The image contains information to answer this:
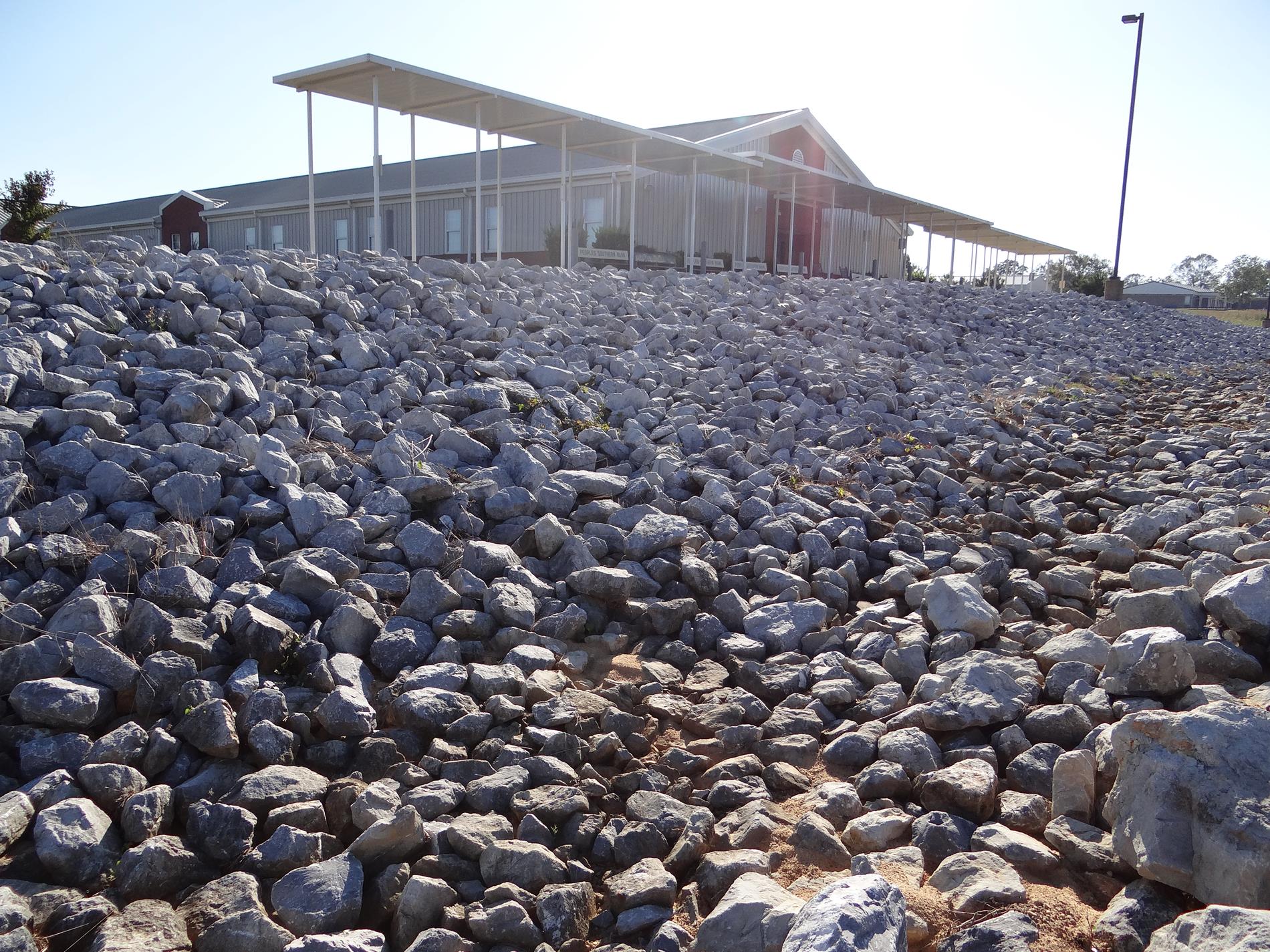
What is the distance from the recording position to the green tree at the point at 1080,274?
30766 millimetres

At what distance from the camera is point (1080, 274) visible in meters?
44.8

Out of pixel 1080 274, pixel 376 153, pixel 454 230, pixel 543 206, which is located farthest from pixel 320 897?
pixel 1080 274

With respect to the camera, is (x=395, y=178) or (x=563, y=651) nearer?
(x=563, y=651)

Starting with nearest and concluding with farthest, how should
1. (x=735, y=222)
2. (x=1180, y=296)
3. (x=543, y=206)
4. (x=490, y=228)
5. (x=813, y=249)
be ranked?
(x=543, y=206) → (x=490, y=228) → (x=735, y=222) → (x=813, y=249) → (x=1180, y=296)

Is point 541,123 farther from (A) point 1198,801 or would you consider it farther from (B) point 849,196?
(A) point 1198,801

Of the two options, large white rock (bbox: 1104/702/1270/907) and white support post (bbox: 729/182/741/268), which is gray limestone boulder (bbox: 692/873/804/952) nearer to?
large white rock (bbox: 1104/702/1270/907)

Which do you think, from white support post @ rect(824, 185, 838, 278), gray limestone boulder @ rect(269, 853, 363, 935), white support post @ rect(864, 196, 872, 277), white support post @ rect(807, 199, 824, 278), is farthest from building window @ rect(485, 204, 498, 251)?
gray limestone boulder @ rect(269, 853, 363, 935)

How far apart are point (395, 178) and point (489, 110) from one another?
12.2 m

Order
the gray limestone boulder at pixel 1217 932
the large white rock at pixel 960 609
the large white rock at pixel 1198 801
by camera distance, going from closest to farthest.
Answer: the gray limestone boulder at pixel 1217 932
the large white rock at pixel 1198 801
the large white rock at pixel 960 609

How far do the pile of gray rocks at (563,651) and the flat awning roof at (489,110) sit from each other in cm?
570

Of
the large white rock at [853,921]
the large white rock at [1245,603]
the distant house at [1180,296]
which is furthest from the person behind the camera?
the distant house at [1180,296]

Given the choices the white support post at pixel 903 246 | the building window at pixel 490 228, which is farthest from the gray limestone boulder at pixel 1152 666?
the white support post at pixel 903 246

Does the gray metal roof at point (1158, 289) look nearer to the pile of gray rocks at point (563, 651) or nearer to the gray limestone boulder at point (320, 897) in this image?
the pile of gray rocks at point (563, 651)

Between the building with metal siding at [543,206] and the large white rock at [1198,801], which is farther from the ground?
the building with metal siding at [543,206]
